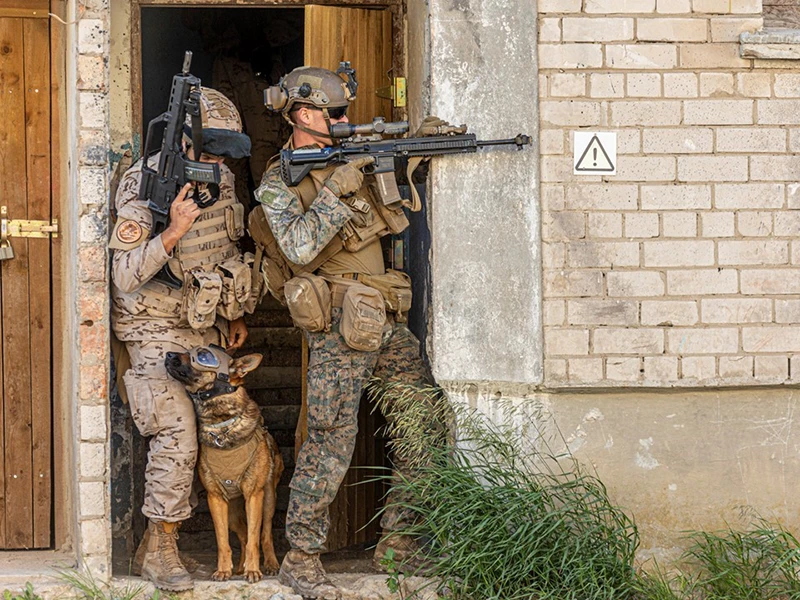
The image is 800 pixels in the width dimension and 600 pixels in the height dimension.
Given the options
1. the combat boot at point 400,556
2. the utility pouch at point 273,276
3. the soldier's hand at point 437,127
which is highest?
the soldier's hand at point 437,127

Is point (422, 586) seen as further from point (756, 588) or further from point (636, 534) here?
point (756, 588)

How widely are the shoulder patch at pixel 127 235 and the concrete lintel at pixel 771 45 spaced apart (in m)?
2.93

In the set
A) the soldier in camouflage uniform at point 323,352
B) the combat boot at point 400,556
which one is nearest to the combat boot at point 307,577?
the soldier in camouflage uniform at point 323,352

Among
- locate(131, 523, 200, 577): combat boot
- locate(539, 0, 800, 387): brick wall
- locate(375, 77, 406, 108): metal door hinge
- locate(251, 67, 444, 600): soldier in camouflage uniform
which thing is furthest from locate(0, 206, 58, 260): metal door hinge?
locate(539, 0, 800, 387): brick wall

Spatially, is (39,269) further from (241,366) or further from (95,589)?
(95,589)

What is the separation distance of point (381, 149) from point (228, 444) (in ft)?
5.08

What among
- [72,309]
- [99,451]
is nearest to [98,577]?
[99,451]

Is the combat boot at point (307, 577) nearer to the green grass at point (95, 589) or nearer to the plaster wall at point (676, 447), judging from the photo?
the green grass at point (95, 589)

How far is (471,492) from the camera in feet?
16.2

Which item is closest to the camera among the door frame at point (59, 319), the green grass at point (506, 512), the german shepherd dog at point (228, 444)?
the green grass at point (506, 512)

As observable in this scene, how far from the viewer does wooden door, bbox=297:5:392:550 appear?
5.93 meters

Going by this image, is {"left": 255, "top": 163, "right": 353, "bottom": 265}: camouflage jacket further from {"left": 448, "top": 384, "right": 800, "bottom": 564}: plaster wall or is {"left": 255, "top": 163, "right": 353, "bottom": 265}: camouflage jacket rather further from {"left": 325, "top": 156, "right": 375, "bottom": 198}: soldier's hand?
{"left": 448, "top": 384, "right": 800, "bottom": 564}: plaster wall

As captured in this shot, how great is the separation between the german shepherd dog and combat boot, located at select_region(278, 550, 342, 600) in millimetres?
166

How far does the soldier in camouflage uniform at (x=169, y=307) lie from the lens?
16.8 ft
